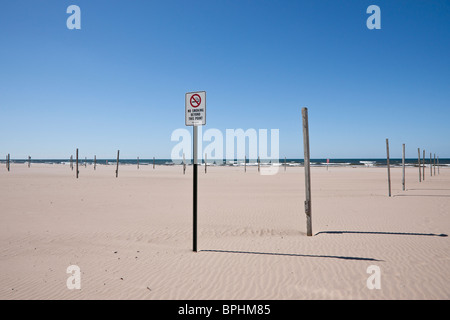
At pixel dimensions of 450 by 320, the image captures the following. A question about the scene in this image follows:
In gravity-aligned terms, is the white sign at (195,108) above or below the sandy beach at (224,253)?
above

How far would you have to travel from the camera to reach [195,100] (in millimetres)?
5391

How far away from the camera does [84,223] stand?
880cm

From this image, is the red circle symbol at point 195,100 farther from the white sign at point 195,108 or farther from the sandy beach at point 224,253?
the sandy beach at point 224,253

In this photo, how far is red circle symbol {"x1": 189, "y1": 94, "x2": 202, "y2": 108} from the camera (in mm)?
5352

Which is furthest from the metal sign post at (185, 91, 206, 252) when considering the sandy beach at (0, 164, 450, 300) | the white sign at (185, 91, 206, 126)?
the sandy beach at (0, 164, 450, 300)

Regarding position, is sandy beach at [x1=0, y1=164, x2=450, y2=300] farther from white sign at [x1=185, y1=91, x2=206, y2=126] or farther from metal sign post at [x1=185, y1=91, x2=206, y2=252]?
white sign at [x1=185, y1=91, x2=206, y2=126]

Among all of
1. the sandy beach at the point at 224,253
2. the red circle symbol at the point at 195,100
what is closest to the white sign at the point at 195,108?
the red circle symbol at the point at 195,100

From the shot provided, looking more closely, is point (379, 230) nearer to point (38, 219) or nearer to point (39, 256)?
point (39, 256)

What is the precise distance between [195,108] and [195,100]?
0.54 ft

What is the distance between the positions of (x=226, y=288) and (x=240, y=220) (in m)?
5.38

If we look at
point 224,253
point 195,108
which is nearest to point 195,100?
point 195,108

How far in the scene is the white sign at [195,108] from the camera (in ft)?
17.4

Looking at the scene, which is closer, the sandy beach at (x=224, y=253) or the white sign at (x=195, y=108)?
the sandy beach at (x=224, y=253)
